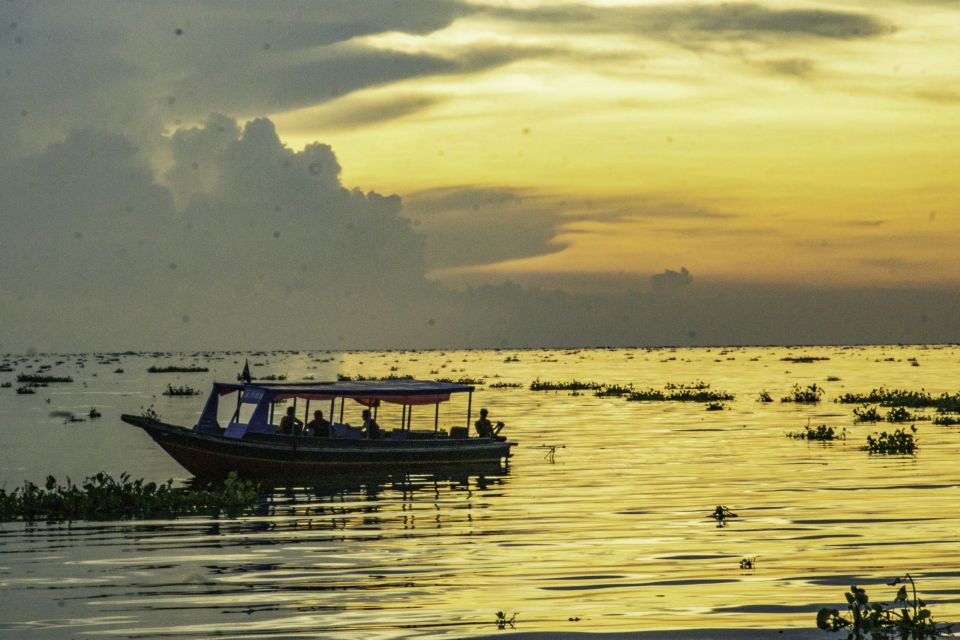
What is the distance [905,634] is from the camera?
13.3 m

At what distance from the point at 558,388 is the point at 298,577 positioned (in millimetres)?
66394

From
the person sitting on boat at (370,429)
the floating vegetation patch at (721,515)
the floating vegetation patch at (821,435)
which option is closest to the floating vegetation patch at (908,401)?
the floating vegetation patch at (821,435)

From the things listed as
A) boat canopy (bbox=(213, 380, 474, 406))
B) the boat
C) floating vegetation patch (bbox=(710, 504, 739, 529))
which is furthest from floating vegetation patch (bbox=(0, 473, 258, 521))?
floating vegetation patch (bbox=(710, 504, 739, 529))

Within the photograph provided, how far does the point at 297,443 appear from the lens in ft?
109

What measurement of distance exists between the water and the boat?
88 cm

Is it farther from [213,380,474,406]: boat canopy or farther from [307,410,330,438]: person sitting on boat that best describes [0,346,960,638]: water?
[213,380,474,406]: boat canopy

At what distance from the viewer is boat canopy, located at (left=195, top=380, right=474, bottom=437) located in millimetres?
33312

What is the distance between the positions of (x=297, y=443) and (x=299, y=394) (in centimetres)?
170

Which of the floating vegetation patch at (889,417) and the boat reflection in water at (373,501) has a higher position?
the floating vegetation patch at (889,417)

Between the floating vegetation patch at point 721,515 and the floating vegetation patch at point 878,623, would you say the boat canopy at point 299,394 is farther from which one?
the floating vegetation patch at point 878,623

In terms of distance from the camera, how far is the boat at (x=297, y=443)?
107 feet

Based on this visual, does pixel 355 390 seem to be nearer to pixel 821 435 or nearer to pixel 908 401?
pixel 821 435

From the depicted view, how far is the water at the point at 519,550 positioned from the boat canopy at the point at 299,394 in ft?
8.17

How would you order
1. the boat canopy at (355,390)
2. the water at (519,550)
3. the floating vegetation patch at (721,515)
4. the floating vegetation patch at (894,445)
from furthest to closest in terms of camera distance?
the floating vegetation patch at (894,445)
the boat canopy at (355,390)
the floating vegetation patch at (721,515)
the water at (519,550)
